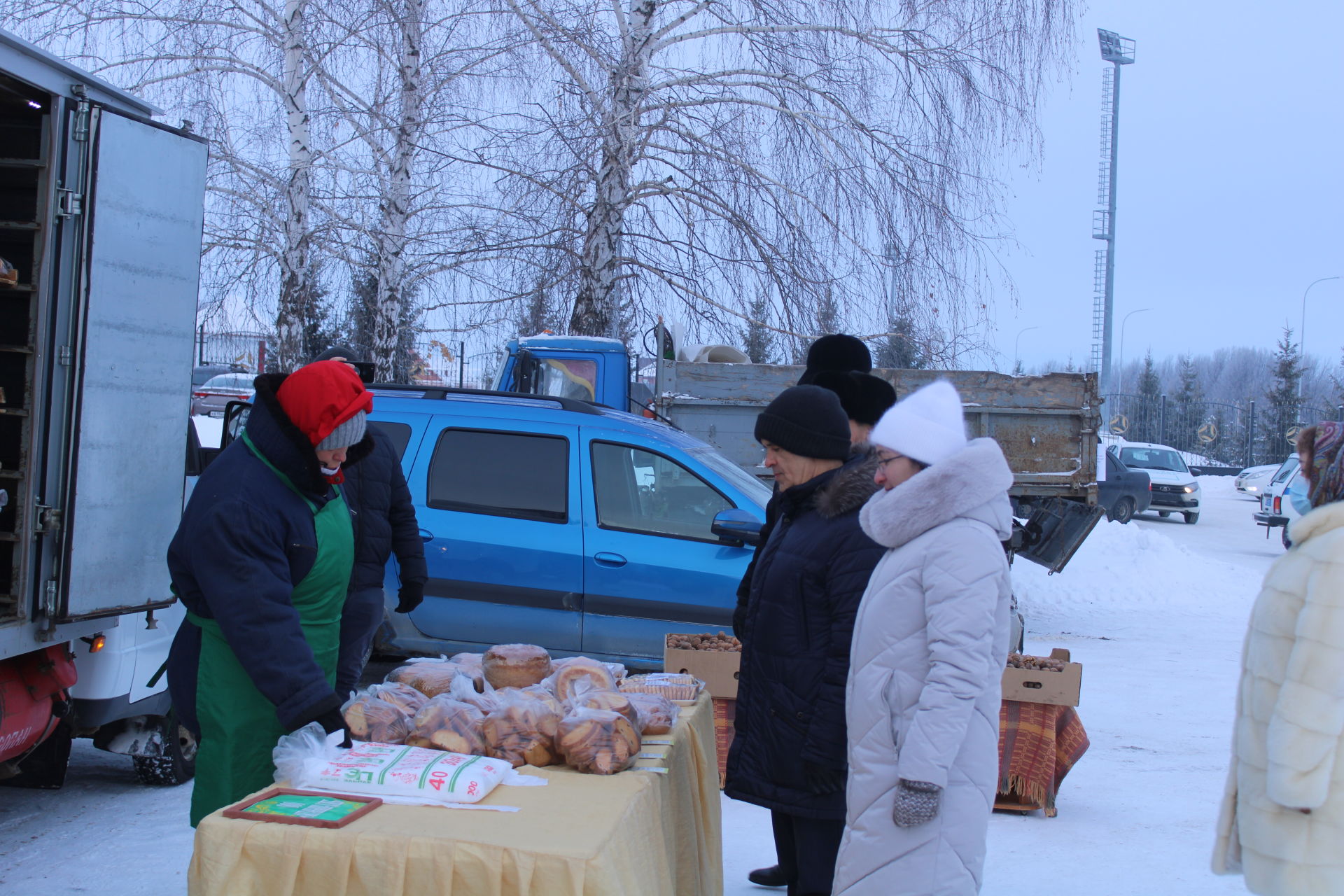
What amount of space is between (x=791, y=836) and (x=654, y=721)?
795 mm

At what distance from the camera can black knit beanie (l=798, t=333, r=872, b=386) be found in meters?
4.71

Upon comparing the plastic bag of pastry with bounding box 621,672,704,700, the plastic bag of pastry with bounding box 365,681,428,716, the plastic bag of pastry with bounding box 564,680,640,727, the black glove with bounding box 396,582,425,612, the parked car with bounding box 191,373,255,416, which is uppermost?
the parked car with bounding box 191,373,255,416

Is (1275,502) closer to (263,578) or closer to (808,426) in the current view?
(808,426)

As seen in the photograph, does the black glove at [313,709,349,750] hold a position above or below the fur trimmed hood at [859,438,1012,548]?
below

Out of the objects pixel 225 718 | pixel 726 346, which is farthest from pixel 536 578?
pixel 726 346

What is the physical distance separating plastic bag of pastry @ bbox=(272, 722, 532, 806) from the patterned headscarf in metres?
1.99

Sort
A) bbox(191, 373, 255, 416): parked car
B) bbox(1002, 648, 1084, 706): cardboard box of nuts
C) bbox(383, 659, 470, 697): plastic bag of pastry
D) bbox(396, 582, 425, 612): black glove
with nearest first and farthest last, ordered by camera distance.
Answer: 1. bbox(383, 659, 470, 697): plastic bag of pastry
2. bbox(396, 582, 425, 612): black glove
3. bbox(1002, 648, 1084, 706): cardboard box of nuts
4. bbox(191, 373, 255, 416): parked car

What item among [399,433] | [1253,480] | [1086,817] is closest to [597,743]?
[1086,817]

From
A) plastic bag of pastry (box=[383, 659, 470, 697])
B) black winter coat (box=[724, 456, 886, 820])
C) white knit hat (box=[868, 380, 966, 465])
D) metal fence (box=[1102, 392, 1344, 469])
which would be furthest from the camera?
metal fence (box=[1102, 392, 1344, 469])

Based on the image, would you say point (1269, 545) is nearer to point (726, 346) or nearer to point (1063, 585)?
point (1063, 585)

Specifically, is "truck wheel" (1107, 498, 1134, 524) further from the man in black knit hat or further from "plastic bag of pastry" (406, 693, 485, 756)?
"plastic bag of pastry" (406, 693, 485, 756)

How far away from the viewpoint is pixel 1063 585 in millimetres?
12820

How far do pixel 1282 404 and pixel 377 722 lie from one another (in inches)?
1978

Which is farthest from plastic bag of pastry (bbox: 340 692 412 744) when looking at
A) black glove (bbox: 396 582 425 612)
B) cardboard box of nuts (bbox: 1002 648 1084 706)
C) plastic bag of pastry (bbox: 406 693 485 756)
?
cardboard box of nuts (bbox: 1002 648 1084 706)
